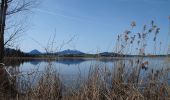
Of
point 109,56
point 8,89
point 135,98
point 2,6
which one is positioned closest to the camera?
point 135,98

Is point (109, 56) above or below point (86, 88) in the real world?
above

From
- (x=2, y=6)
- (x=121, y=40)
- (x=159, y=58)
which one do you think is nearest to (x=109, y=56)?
(x=121, y=40)

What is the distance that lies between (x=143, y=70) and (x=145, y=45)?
0.41 meters

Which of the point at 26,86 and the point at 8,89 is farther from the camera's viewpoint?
the point at 8,89

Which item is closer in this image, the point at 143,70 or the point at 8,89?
the point at 143,70

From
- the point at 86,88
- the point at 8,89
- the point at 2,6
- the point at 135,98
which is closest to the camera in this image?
the point at 135,98

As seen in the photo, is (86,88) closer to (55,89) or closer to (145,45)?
(55,89)

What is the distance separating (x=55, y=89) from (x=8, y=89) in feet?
6.17

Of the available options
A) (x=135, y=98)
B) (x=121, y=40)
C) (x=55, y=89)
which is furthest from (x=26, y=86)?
(x=135, y=98)

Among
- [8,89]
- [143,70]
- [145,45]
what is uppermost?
[145,45]

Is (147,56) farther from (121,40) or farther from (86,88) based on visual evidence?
(86,88)

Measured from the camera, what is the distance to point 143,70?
559 centimetres

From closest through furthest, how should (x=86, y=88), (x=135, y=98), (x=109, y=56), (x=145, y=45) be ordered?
(x=135, y=98) → (x=86, y=88) → (x=145, y=45) → (x=109, y=56)

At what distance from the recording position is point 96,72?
537 centimetres
